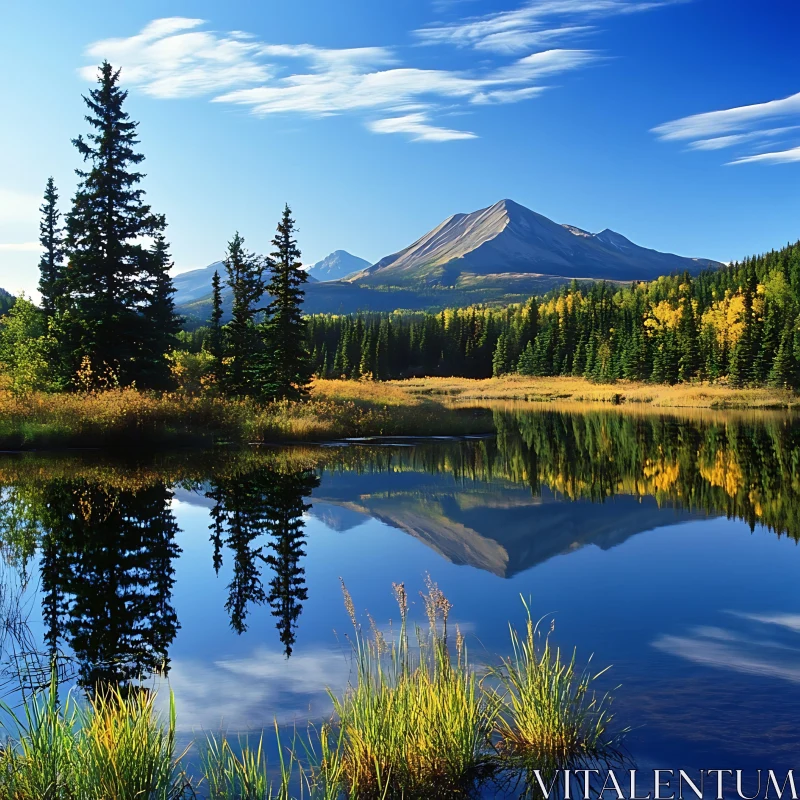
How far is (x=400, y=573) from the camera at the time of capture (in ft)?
36.4

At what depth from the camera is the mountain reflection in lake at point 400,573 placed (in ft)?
21.9

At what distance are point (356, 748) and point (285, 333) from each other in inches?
1224

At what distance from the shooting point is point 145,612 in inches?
356

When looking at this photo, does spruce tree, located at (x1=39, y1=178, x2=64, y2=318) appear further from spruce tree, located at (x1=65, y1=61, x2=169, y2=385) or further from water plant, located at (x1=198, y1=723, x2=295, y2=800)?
water plant, located at (x1=198, y1=723, x2=295, y2=800)

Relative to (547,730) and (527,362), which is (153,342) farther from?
(527,362)

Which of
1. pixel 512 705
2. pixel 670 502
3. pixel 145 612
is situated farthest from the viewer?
pixel 670 502

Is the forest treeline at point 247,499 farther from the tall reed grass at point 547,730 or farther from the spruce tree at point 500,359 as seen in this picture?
the spruce tree at point 500,359

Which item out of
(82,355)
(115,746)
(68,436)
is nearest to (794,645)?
(115,746)

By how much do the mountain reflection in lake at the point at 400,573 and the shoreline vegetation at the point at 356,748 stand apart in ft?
1.99

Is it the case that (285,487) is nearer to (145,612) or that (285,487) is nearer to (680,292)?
(145,612)

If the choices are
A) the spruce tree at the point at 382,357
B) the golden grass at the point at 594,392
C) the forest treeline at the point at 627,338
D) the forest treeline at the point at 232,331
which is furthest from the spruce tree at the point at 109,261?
the spruce tree at the point at 382,357

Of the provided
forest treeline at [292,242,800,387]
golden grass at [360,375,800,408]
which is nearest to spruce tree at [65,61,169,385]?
golden grass at [360,375,800,408]

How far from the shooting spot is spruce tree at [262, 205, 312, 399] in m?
34.5

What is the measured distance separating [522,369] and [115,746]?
348ft
